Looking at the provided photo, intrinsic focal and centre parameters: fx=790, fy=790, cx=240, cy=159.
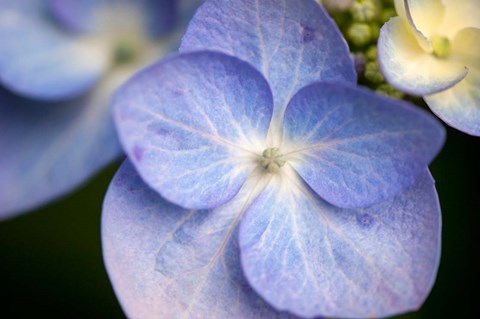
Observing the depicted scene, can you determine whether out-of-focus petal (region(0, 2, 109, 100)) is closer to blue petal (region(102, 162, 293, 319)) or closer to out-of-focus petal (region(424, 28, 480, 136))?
blue petal (region(102, 162, 293, 319))

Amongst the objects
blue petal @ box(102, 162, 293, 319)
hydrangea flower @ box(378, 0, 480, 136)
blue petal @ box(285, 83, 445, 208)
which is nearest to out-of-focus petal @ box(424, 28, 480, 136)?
hydrangea flower @ box(378, 0, 480, 136)

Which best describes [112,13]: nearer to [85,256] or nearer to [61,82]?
[61,82]

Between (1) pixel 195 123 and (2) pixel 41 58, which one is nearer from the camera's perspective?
(1) pixel 195 123

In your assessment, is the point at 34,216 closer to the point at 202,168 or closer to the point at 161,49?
the point at 161,49

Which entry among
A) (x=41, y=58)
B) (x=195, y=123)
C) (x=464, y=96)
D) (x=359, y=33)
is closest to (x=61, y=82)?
(x=41, y=58)

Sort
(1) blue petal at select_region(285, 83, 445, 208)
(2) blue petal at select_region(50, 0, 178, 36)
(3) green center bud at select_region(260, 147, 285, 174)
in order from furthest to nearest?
(2) blue petal at select_region(50, 0, 178, 36) < (3) green center bud at select_region(260, 147, 285, 174) < (1) blue petal at select_region(285, 83, 445, 208)

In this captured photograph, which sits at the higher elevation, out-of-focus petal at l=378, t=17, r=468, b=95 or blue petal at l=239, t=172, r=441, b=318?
out-of-focus petal at l=378, t=17, r=468, b=95

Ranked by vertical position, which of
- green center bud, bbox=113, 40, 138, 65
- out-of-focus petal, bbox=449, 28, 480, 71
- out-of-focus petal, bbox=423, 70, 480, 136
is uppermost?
out-of-focus petal, bbox=449, 28, 480, 71

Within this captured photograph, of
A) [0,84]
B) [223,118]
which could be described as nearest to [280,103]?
[223,118]
